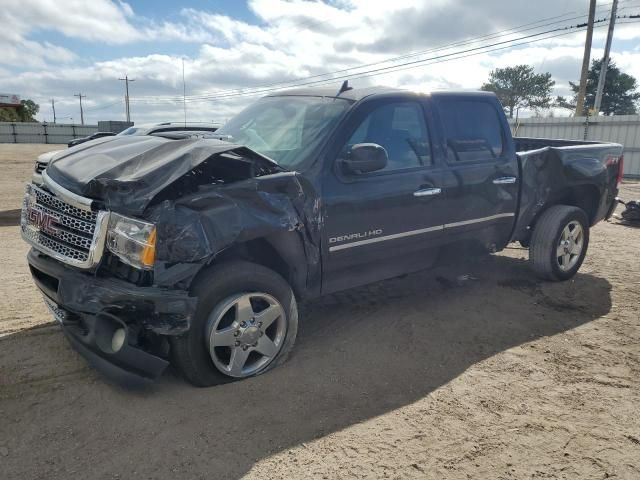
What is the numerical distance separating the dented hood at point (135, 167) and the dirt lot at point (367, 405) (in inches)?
47.9

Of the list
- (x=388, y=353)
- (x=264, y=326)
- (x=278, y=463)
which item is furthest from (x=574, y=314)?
(x=278, y=463)

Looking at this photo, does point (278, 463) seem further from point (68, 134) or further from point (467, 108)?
point (68, 134)

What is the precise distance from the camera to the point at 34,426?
2773 mm

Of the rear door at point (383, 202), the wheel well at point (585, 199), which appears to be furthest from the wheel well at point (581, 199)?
the rear door at point (383, 202)

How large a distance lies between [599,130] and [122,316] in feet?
66.9

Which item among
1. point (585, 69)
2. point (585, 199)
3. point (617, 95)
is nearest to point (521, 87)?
point (617, 95)

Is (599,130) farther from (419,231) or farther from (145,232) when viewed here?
(145,232)

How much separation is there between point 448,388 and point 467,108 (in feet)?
8.49

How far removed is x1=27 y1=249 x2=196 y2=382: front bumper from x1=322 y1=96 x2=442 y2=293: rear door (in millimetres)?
1199

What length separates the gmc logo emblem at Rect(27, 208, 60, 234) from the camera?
3.18m

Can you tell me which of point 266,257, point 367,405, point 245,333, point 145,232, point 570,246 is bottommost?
point 367,405

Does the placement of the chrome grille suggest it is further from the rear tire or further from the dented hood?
the rear tire

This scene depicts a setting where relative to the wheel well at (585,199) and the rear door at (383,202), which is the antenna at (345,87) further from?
the wheel well at (585,199)

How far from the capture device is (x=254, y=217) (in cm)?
309
